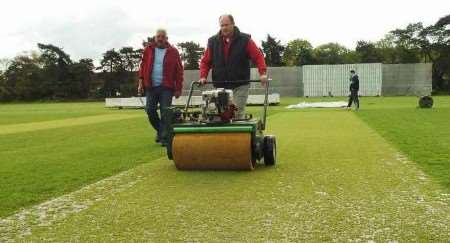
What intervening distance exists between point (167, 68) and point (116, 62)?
73591 millimetres

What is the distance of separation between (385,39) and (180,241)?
88.6 metres

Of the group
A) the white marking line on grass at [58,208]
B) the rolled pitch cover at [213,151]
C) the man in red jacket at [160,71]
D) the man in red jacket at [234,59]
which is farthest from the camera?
the man in red jacket at [160,71]

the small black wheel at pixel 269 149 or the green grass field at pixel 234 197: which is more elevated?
the small black wheel at pixel 269 149

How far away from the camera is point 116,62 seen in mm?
80938

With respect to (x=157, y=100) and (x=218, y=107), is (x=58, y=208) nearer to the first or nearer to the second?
(x=218, y=107)

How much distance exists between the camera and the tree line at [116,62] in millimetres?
75062

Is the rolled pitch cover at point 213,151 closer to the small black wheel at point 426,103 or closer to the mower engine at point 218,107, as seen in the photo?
the mower engine at point 218,107

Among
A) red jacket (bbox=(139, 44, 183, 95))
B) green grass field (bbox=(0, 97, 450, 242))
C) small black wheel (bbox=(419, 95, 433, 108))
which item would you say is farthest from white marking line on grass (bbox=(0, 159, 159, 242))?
small black wheel (bbox=(419, 95, 433, 108))

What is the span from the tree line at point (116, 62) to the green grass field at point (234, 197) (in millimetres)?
68991

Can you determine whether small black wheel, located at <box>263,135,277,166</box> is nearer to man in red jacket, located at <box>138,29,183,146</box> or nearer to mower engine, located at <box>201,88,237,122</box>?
mower engine, located at <box>201,88,237,122</box>

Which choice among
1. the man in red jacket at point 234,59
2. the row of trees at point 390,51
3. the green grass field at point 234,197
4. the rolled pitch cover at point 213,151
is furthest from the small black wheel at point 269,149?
the row of trees at point 390,51

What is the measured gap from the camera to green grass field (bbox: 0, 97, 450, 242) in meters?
3.88

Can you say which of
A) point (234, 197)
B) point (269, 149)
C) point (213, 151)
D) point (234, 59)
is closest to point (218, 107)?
point (213, 151)

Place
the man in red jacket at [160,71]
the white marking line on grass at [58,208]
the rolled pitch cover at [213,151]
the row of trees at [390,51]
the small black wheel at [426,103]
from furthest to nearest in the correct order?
the row of trees at [390,51] → the small black wheel at [426,103] → the man in red jacket at [160,71] → the rolled pitch cover at [213,151] → the white marking line on grass at [58,208]
